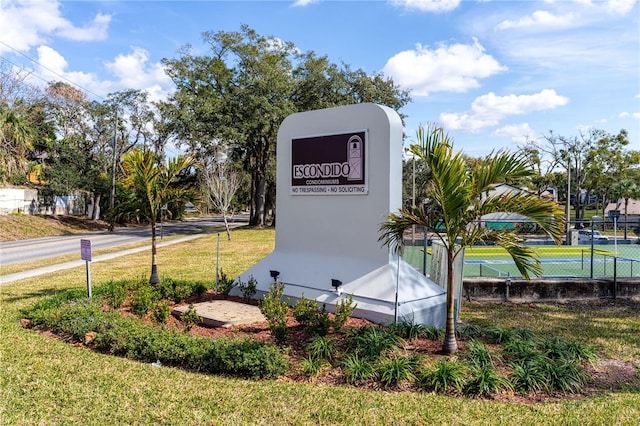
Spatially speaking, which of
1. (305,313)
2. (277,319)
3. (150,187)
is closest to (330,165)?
(305,313)

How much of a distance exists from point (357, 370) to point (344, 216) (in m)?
3.94

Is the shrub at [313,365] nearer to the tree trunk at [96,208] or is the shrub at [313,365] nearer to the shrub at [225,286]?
the shrub at [225,286]

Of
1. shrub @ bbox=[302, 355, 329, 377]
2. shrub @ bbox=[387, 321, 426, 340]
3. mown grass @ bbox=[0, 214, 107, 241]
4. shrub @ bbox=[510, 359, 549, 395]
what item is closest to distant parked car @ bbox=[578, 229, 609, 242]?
shrub @ bbox=[387, 321, 426, 340]

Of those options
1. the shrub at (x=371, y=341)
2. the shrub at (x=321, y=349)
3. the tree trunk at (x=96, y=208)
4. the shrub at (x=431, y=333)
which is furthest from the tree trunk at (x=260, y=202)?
the shrub at (x=321, y=349)

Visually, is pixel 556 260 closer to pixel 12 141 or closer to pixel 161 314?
pixel 161 314

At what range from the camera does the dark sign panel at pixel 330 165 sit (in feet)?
29.3

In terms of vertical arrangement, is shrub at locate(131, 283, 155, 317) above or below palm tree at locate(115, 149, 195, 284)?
below

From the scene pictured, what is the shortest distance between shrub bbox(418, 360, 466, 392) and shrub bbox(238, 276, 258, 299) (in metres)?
4.82

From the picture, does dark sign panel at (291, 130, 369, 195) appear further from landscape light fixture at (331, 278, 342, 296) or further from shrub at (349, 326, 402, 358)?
shrub at (349, 326, 402, 358)

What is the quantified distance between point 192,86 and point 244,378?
3281cm

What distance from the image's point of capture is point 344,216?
9.18 m

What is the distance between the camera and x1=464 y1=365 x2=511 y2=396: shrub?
5297 mm

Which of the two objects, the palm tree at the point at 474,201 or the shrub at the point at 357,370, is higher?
the palm tree at the point at 474,201

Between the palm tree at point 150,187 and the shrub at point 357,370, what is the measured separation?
5846 mm
